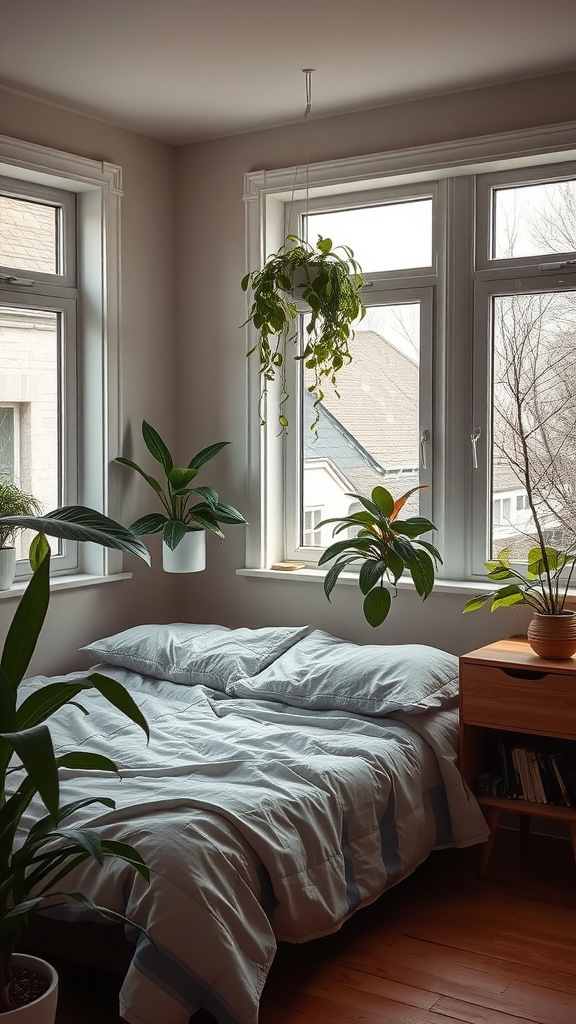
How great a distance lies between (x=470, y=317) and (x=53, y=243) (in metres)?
→ 1.69

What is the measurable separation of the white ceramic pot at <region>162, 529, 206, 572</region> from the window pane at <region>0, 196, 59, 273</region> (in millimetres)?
1208

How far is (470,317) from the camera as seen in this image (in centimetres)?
387

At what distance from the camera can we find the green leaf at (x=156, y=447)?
4203mm

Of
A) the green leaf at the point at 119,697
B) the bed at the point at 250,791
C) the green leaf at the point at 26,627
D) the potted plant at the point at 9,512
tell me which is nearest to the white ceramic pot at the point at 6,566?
the potted plant at the point at 9,512

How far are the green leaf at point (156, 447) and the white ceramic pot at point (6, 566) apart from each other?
726 mm

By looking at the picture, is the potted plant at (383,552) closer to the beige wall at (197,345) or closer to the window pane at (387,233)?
the beige wall at (197,345)

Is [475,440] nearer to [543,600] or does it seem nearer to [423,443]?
[423,443]

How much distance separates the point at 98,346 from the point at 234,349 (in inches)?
22.6

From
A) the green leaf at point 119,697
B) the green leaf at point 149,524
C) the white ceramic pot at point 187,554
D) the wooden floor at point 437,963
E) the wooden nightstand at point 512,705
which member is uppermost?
the green leaf at point 149,524

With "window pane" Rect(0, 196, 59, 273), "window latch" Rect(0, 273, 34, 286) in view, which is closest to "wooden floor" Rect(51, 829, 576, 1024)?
"window latch" Rect(0, 273, 34, 286)

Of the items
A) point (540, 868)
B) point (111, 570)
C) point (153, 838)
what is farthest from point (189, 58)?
point (540, 868)

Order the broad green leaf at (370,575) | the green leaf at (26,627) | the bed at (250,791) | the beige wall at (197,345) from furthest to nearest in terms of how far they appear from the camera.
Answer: the beige wall at (197,345) → the broad green leaf at (370,575) → the bed at (250,791) → the green leaf at (26,627)

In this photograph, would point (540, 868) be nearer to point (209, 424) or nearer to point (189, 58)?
point (209, 424)

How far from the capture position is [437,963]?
2.74 meters
